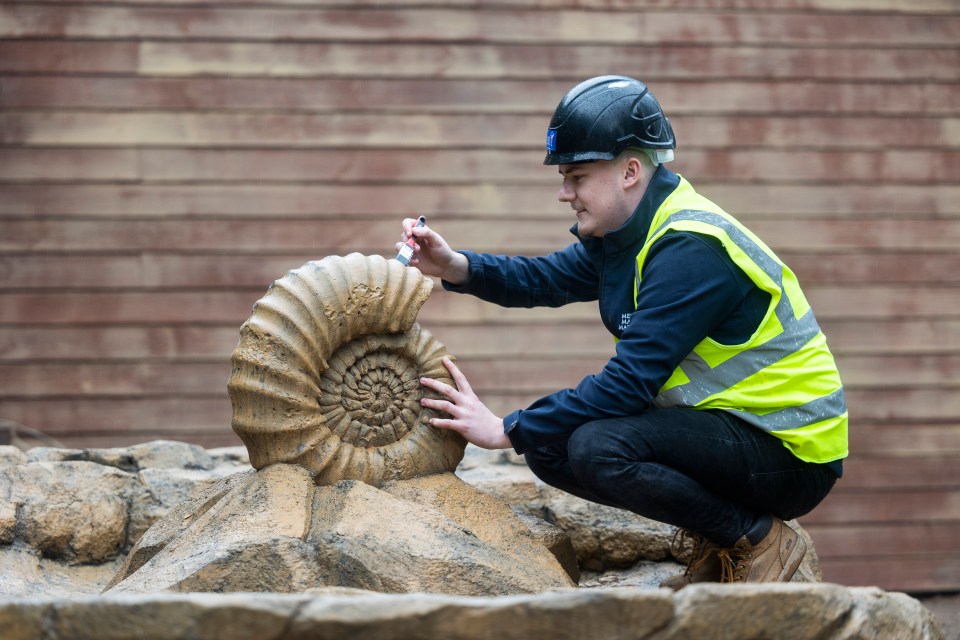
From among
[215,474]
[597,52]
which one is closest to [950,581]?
[597,52]

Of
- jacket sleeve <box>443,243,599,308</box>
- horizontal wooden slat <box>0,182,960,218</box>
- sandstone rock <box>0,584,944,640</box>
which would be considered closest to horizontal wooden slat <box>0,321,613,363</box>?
horizontal wooden slat <box>0,182,960,218</box>

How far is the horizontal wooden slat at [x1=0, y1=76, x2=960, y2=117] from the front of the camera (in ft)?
17.1

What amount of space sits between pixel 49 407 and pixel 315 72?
6.36ft

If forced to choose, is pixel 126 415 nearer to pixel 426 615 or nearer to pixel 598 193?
pixel 598 193

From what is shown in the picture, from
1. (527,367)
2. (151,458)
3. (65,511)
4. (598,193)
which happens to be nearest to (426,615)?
(598,193)

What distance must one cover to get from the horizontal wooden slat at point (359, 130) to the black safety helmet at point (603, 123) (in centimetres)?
229

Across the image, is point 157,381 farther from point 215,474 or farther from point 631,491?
point 631,491

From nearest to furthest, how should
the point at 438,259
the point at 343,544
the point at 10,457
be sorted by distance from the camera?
the point at 343,544
the point at 438,259
the point at 10,457

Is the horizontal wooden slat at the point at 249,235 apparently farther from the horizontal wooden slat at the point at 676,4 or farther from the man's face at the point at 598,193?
the man's face at the point at 598,193

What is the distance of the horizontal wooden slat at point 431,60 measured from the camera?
17.1 ft

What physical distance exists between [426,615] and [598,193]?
4.77 feet

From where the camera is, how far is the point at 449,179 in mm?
5324

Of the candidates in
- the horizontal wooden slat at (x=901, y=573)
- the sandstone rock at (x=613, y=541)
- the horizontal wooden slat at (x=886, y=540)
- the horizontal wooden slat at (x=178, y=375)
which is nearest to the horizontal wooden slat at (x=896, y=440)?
the horizontal wooden slat at (x=886, y=540)

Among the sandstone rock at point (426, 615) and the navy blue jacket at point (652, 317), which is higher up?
the navy blue jacket at point (652, 317)
